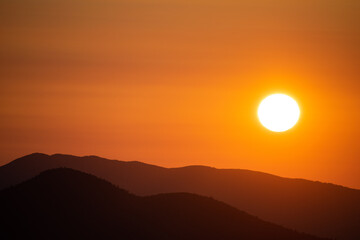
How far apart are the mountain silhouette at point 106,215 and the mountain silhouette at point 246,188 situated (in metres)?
68.5

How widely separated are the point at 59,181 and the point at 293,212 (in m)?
90.0

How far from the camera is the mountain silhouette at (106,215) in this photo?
5800 cm

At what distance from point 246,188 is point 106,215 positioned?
9798 cm

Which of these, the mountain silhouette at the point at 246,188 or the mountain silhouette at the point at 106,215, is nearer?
the mountain silhouette at the point at 106,215

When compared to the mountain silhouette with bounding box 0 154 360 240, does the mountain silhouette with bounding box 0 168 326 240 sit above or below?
below

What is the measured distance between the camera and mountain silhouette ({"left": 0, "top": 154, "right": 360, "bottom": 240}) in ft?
465

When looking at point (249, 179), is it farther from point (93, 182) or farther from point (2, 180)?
point (93, 182)

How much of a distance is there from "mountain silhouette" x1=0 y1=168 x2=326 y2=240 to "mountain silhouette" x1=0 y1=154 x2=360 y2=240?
2698 inches

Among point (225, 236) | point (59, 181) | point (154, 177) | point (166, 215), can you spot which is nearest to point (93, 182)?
point (59, 181)

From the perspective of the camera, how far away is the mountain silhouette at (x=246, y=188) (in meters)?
142

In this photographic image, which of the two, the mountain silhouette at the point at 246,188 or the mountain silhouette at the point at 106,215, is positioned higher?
the mountain silhouette at the point at 246,188

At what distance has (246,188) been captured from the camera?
15675cm

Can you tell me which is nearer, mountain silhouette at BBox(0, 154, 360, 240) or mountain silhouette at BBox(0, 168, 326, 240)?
mountain silhouette at BBox(0, 168, 326, 240)

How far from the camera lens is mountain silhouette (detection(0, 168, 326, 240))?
58000 millimetres
